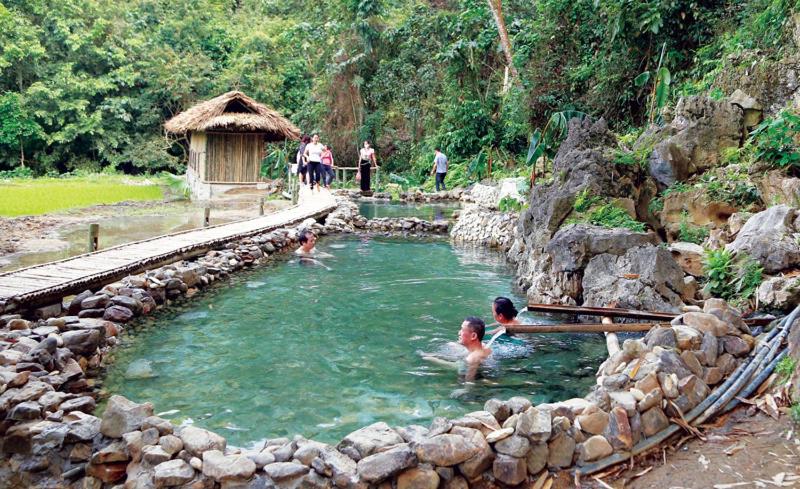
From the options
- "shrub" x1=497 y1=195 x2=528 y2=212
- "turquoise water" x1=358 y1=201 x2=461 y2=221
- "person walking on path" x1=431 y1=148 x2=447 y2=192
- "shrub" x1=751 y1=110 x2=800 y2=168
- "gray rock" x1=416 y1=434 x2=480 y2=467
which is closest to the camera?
"gray rock" x1=416 y1=434 x2=480 y2=467

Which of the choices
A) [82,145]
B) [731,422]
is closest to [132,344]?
[731,422]

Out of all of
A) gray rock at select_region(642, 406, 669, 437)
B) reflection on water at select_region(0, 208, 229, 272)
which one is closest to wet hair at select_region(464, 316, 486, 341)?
gray rock at select_region(642, 406, 669, 437)

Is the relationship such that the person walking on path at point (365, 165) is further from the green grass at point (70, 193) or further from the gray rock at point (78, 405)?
the gray rock at point (78, 405)

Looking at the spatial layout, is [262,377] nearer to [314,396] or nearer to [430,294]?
[314,396]

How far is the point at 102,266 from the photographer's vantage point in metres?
7.90

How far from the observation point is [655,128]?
36.0ft

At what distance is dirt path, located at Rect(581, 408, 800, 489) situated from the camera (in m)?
3.53

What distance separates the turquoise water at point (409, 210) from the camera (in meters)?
18.1

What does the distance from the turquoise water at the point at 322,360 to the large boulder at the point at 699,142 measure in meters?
2.99

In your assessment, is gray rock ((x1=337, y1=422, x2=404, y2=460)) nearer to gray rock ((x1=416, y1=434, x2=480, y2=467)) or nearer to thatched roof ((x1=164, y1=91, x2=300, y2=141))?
gray rock ((x1=416, y1=434, x2=480, y2=467))

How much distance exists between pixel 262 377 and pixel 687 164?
23.1 ft

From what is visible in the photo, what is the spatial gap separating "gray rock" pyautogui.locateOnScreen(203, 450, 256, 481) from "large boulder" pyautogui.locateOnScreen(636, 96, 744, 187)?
7.84 metres

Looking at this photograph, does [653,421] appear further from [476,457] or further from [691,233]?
[691,233]

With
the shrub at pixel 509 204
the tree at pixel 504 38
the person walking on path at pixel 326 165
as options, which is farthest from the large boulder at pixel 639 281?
the tree at pixel 504 38
